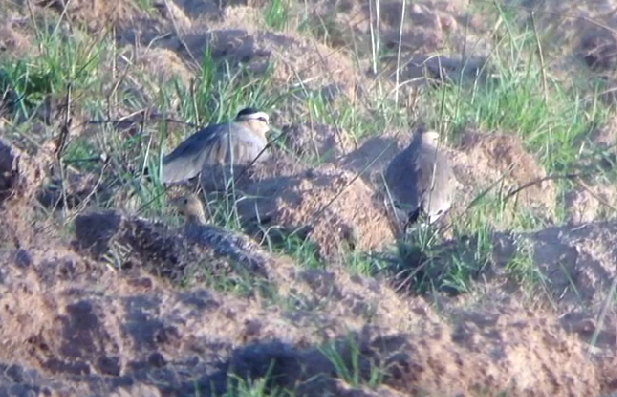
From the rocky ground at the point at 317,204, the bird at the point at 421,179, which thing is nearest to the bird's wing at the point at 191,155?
the rocky ground at the point at 317,204

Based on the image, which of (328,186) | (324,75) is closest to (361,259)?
(328,186)

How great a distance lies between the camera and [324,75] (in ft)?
26.3

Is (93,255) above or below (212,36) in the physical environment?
above

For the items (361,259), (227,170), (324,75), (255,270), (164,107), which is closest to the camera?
(255,270)

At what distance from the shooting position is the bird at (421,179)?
21.2 ft

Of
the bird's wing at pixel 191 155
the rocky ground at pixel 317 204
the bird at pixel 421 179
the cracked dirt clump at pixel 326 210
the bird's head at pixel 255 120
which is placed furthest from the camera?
the bird's head at pixel 255 120

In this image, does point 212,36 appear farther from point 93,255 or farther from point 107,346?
point 107,346

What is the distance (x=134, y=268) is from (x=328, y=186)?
124cm

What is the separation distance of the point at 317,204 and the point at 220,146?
143 cm

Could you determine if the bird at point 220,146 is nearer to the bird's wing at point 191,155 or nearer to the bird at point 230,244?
the bird's wing at point 191,155

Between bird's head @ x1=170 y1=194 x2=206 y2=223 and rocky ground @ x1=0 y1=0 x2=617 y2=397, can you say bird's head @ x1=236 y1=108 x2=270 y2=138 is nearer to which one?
rocky ground @ x1=0 y1=0 x2=617 y2=397

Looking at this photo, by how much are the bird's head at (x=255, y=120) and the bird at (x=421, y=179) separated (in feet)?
2.30

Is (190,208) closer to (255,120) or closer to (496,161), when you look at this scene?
(255,120)

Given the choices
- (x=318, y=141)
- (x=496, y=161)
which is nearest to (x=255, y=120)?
(x=318, y=141)
